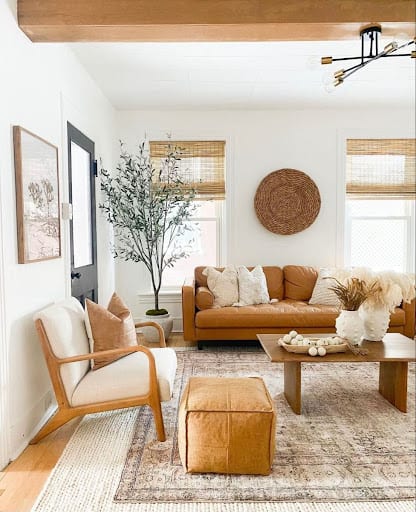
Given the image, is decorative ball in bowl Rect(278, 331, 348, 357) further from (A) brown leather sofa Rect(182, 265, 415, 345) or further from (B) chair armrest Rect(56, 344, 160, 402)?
(A) brown leather sofa Rect(182, 265, 415, 345)

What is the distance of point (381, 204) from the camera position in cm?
468

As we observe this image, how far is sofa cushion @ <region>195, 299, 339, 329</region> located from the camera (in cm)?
373

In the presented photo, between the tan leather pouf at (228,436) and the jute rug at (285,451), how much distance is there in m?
0.15

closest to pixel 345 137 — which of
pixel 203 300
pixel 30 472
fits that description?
pixel 203 300

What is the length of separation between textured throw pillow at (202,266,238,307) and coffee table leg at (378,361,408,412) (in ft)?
5.13

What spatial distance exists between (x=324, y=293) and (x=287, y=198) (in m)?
1.09

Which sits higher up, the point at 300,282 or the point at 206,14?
the point at 206,14

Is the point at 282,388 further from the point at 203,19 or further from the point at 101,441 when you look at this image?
the point at 203,19

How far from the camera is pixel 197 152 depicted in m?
4.55

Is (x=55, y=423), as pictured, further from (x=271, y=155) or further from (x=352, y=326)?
(x=271, y=155)

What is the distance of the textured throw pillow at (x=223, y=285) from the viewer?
157 inches

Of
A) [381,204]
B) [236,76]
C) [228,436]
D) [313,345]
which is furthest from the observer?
[381,204]

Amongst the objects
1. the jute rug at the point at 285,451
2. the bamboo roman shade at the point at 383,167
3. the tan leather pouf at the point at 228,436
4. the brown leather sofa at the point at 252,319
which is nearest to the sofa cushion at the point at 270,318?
the brown leather sofa at the point at 252,319

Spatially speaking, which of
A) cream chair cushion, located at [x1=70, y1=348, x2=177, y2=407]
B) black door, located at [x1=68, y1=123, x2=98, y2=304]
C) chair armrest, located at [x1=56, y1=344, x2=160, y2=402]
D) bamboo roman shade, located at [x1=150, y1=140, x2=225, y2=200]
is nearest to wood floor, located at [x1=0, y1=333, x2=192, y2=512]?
cream chair cushion, located at [x1=70, y1=348, x2=177, y2=407]
